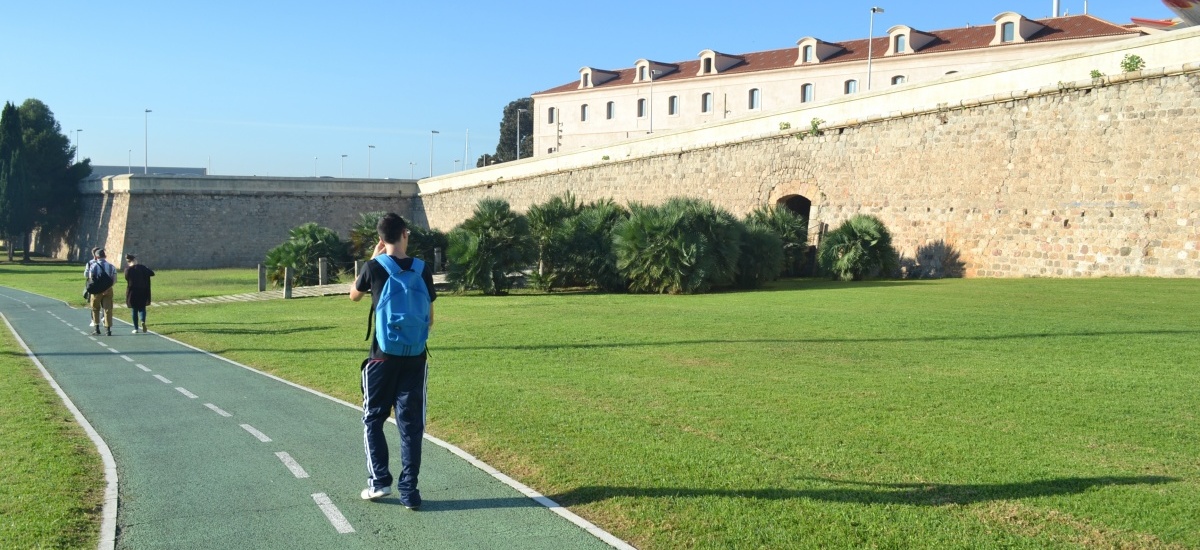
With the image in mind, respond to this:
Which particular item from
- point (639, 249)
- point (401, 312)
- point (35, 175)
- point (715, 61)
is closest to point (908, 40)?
point (715, 61)

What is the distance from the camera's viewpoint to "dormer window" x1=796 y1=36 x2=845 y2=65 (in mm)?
58594

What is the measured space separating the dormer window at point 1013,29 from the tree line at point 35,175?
194 feet

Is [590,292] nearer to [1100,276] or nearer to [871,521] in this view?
[1100,276]

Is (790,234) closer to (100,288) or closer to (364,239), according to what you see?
(364,239)

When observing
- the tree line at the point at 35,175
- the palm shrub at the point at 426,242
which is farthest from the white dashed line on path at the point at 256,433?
the tree line at the point at 35,175

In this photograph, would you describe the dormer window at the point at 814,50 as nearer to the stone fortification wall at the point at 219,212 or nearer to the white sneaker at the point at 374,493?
the stone fortification wall at the point at 219,212

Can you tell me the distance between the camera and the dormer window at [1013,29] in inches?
1933

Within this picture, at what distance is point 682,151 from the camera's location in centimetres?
3694

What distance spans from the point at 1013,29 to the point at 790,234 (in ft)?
91.5

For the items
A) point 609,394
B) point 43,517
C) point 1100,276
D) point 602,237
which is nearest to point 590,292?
point 602,237

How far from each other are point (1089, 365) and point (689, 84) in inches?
2262

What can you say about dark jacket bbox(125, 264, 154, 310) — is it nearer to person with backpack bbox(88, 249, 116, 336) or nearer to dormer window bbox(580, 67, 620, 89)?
person with backpack bbox(88, 249, 116, 336)

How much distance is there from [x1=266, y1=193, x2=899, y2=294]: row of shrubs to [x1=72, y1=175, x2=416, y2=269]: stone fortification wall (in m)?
30.6

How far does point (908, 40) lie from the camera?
2130 inches
